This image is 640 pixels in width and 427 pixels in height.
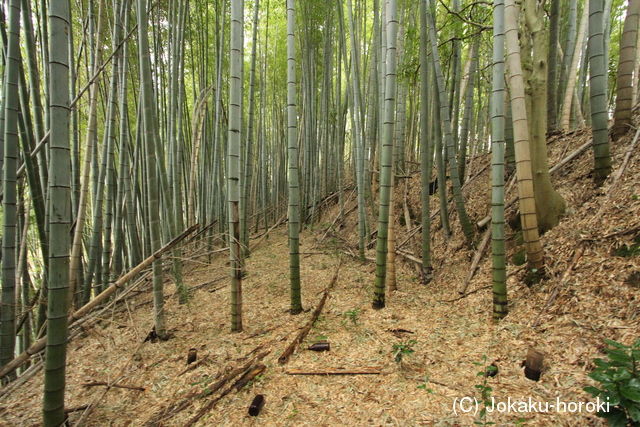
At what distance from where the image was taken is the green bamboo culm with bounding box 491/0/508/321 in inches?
77.7

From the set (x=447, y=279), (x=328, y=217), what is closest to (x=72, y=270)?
(x=447, y=279)

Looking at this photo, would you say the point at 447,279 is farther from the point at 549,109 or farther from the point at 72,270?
the point at 72,270

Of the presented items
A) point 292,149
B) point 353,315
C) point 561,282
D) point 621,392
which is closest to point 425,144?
point 292,149

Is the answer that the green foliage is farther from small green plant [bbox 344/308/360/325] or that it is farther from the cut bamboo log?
small green plant [bbox 344/308/360/325]

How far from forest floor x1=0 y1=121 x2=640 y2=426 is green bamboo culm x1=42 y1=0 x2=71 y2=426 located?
417mm

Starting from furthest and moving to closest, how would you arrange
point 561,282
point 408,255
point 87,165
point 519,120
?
point 408,255
point 87,165
point 561,282
point 519,120

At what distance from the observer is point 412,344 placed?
78.4 inches

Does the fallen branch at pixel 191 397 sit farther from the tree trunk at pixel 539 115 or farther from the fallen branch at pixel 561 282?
the tree trunk at pixel 539 115

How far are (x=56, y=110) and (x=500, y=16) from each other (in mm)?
2503

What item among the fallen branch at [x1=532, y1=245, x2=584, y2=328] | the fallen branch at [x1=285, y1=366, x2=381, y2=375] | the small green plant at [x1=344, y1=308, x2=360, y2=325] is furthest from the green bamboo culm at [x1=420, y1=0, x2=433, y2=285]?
the fallen branch at [x1=285, y1=366, x2=381, y2=375]

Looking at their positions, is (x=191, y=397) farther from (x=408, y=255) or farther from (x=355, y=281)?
(x=408, y=255)

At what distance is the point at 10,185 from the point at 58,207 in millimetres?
1045

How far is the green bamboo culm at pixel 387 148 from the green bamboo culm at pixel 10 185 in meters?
2.33

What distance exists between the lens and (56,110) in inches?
48.6
